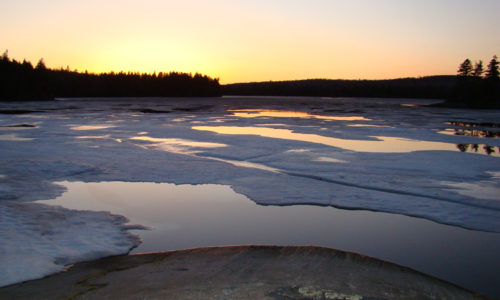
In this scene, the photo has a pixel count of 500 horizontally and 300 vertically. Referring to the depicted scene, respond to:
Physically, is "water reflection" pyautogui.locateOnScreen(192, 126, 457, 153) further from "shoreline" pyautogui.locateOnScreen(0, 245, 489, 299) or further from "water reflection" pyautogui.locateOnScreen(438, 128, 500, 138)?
"shoreline" pyautogui.locateOnScreen(0, 245, 489, 299)

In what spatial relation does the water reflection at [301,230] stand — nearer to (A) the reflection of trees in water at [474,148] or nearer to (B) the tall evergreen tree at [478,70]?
(A) the reflection of trees in water at [474,148]

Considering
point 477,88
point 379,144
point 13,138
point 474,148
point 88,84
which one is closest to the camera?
point 474,148

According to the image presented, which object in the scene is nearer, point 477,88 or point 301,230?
point 301,230

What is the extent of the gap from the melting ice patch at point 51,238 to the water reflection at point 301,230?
18.0 inches

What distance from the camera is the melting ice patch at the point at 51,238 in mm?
4902

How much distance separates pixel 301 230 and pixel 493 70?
6989 cm

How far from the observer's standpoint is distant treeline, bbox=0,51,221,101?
67250 mm

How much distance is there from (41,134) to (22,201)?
12.6 m

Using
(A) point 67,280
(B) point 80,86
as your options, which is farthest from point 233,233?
(B) point 80,86

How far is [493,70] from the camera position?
62.2m

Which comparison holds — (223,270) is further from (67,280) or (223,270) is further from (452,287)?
(452,287)

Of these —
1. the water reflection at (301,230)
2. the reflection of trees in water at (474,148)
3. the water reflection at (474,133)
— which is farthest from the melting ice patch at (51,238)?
the water reflection at (474,133)

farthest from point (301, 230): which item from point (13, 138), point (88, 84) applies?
point (88, 84)

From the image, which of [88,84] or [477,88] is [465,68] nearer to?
[477,88]
